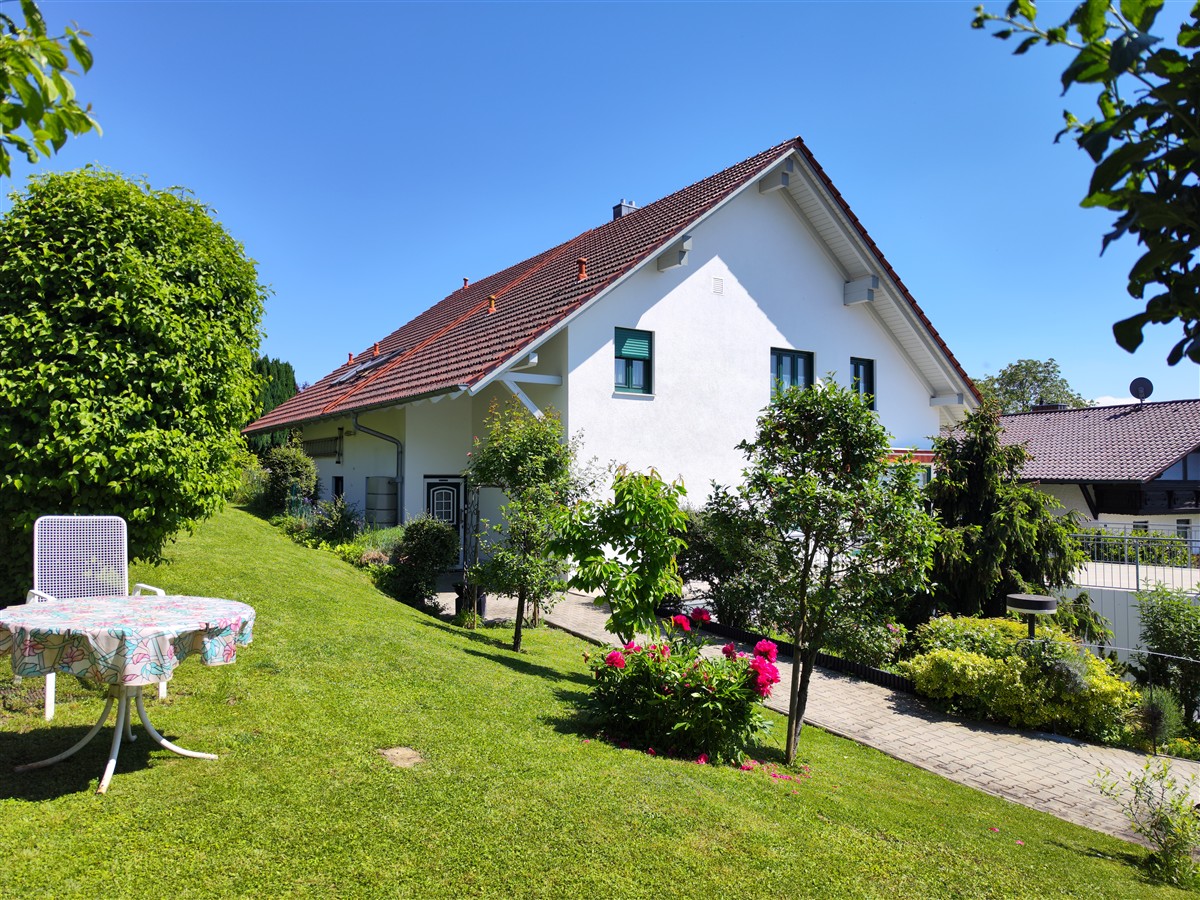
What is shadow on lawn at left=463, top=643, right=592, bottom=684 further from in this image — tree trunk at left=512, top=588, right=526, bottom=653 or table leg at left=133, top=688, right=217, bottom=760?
table leg at left=133, top=688, right=217, bottom=760

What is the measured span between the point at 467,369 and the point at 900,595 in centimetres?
1018

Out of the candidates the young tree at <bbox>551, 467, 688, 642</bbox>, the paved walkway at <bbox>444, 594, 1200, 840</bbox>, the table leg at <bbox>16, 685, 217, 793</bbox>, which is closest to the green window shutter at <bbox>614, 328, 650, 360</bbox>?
the paved walkway at <bbox>444, 594, 1200, 840</bbox>

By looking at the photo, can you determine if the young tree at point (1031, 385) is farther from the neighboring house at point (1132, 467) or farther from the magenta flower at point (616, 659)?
the magenta flower at point (616, 659)

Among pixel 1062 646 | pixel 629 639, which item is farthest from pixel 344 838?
pixel 1062 646

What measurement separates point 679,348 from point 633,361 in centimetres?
119

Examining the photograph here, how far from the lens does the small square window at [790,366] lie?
18422 millimetres

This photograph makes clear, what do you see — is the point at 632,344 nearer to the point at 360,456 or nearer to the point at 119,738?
the point at 360,456

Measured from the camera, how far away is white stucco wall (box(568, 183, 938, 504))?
1586 centimetres

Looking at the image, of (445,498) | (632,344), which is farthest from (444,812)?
(445,498)

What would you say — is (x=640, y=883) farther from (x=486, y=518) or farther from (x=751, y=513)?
(x=486, y=518)

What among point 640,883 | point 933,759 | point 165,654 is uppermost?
point 165,654

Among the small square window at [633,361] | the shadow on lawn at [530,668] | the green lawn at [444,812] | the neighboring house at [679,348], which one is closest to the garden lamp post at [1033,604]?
the green lawn at [444,812]

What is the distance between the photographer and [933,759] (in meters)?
8.16

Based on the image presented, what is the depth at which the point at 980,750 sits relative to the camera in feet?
28.4
